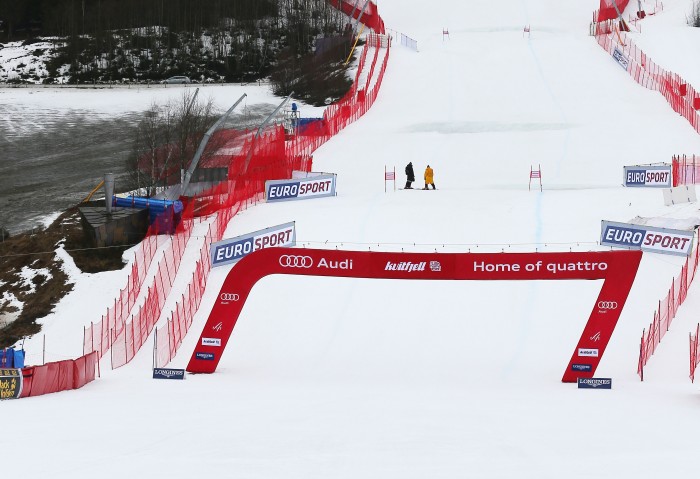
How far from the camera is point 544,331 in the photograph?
22.2 m

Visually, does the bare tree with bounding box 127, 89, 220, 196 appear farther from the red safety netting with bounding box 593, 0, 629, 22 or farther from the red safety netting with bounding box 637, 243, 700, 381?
the red safety netting with bounding box 593, 0, 629, 22

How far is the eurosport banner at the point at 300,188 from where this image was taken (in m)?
33.4

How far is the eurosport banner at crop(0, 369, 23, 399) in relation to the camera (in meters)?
17.1

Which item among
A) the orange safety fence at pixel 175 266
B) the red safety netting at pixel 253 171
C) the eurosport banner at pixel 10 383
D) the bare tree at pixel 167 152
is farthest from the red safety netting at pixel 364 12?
the eurosport banner at pixel 10 383

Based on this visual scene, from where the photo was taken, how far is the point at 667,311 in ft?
73.4

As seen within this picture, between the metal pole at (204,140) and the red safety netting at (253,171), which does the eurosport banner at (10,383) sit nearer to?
the red safety netting at (253,171)

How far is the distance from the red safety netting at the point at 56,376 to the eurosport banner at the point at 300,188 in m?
14.8

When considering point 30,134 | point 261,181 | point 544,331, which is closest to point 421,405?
point 544,331

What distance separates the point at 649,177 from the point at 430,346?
14.0 m

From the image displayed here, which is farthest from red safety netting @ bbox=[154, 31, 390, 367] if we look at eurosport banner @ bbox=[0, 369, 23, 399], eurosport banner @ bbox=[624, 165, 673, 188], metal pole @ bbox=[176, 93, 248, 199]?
eurosport banner @ bbox=[624, 165, 673, 188]

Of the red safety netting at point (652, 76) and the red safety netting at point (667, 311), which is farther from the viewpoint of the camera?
the red safety netting at point (652, 76)

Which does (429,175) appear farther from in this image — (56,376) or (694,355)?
(56,376)

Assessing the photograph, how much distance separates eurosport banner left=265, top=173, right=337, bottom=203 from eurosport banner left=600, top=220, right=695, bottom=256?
9854mm

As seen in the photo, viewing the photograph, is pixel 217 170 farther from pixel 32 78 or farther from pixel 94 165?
pixel 32 78
